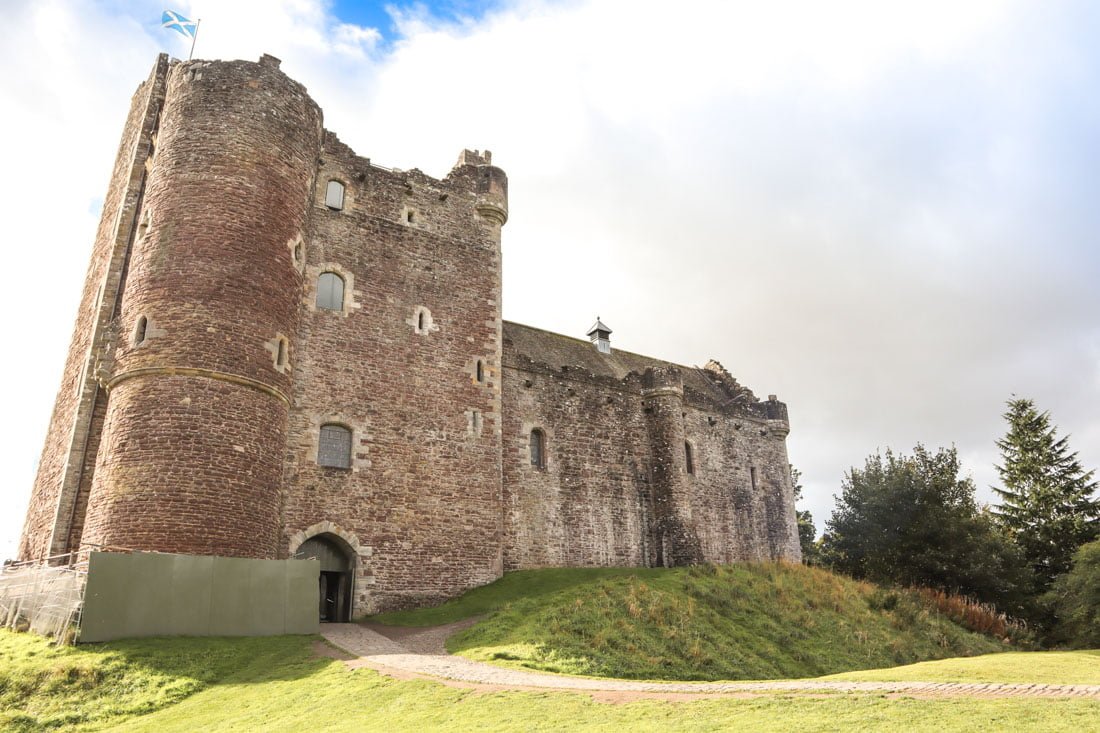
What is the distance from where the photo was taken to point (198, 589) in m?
16.0

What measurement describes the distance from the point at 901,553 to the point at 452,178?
25.5 m

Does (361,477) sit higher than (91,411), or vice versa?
(91,411)

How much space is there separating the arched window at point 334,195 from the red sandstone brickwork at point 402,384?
20 centimetres

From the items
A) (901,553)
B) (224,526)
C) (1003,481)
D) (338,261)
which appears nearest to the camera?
(224,526)

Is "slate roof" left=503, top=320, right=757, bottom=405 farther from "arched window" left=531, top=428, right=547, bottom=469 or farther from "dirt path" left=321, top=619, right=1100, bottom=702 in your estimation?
"dirt path" left=321, top=619, right=1100, bottom=702

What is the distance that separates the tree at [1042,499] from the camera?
122ft

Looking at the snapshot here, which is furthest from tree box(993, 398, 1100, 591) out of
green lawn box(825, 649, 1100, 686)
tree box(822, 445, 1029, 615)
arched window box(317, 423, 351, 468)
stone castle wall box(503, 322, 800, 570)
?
arched window box(317, 423, 351, 468)

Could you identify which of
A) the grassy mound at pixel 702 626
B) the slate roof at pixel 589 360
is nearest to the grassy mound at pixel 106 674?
the grassy mound at pixel 702 626

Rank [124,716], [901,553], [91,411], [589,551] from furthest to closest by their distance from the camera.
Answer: [901,553] < [589,551] < [91,411] < [124,716]

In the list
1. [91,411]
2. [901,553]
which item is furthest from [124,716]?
[901,553]

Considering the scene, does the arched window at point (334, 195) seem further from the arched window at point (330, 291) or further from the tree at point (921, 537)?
the tree at point (921, 537)

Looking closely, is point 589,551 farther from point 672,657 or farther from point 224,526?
point 224,526

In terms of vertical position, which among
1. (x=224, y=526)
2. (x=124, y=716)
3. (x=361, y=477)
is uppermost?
(x=361, y=477)

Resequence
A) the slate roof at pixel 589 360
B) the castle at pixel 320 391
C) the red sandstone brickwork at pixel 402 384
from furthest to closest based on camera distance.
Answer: the slate roof at pixel 589 360, the red sandstone brickwork at pixel 402 384, the castle at pixel 320 391
